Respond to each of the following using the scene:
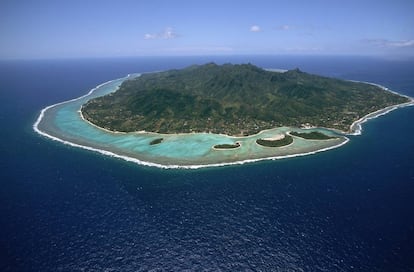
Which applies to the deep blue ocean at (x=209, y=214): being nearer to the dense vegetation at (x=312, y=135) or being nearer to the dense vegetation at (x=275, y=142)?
the dense vegetation at (x=275, y=142)

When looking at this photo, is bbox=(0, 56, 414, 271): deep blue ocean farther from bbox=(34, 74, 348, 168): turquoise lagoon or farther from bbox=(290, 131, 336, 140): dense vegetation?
bbox=(290, 131, 336, 140): dense vegetation

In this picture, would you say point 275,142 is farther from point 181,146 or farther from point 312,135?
point 181,146

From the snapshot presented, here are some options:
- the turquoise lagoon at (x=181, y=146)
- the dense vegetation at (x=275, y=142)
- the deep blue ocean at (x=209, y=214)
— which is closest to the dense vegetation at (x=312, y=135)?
the turquoise lagoon at (x=181, y=146)

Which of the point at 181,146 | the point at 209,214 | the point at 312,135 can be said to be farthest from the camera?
the point at 312,135

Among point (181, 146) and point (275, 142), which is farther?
point (275, 142)

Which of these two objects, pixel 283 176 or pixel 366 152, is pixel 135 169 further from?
pixel 366 152

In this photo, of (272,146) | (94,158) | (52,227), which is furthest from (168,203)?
(272,146)

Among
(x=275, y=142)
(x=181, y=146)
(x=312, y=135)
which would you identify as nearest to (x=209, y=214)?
(x=181, y=146)
